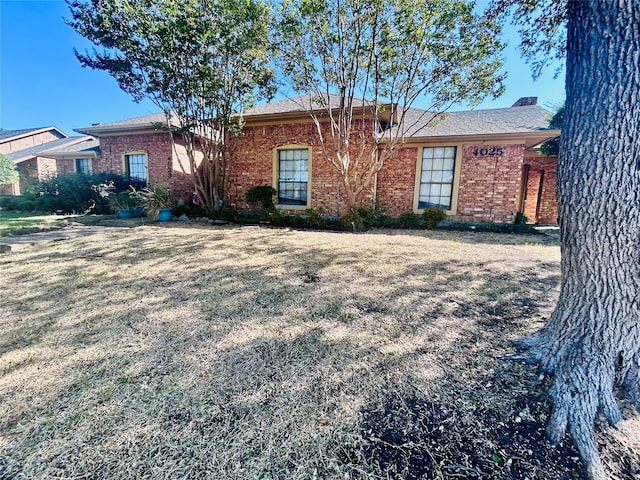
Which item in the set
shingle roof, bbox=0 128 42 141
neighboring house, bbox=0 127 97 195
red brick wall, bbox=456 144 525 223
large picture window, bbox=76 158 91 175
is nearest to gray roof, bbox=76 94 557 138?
red brick wall, bbox=456 144 525 223

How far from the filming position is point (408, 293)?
319cm

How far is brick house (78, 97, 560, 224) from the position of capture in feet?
27.5

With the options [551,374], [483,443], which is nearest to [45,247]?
[483,443]

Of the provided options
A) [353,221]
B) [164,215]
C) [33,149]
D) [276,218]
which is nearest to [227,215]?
[276,218]

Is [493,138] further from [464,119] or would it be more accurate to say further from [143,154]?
[143,154]

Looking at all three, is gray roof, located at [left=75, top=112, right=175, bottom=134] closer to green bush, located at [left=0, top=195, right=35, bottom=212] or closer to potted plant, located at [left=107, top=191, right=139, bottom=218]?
potted plant, located at [left=107, top=191, right=139, bottom=218]

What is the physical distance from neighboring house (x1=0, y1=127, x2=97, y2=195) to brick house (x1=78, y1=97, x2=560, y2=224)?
7.87 metres

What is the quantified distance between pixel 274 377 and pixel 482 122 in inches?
412

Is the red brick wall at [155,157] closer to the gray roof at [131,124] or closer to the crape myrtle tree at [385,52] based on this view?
the gray roof at [131,124]

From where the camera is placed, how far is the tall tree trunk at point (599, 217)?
149cm

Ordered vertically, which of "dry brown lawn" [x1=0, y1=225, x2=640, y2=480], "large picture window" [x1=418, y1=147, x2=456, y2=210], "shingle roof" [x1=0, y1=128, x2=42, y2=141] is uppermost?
"shingle roof" [x1=0, y1=128, x2=42, y2=141]

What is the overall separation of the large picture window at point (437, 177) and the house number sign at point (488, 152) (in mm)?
602

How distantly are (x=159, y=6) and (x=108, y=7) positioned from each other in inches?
49.6

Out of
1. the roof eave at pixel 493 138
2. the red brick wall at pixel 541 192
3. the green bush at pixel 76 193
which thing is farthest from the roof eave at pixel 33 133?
the red brick wall at pixel 541 192
